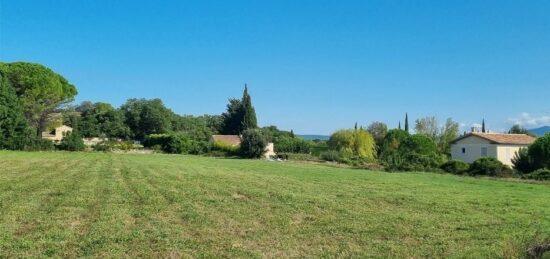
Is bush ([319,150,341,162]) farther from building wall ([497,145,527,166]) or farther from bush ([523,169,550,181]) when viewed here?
bush ([523,169,550,181])

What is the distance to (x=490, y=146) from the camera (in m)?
51.8

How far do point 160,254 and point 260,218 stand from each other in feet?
11.7

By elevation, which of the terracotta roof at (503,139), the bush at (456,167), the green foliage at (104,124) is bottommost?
the bush at (456,167)

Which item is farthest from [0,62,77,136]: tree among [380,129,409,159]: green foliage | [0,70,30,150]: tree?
[380,129,409,159]: green foliage

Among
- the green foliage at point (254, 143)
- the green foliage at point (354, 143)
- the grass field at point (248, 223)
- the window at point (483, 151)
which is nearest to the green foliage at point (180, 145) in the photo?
the green foliage at point (254, 143)

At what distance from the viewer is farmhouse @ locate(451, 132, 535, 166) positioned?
169ft

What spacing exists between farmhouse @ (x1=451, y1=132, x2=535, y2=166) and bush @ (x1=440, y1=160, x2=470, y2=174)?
593 inches

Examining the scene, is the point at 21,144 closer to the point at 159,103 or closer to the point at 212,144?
the point at 212,144

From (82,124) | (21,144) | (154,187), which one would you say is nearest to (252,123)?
(82,124)

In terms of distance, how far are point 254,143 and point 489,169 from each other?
93.9 feet

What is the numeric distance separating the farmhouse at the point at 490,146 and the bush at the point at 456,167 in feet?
49.4

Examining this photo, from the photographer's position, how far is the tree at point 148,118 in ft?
330

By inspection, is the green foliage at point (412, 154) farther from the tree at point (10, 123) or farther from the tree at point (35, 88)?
the tree at point (35, 88)

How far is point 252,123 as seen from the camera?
8981 cm
